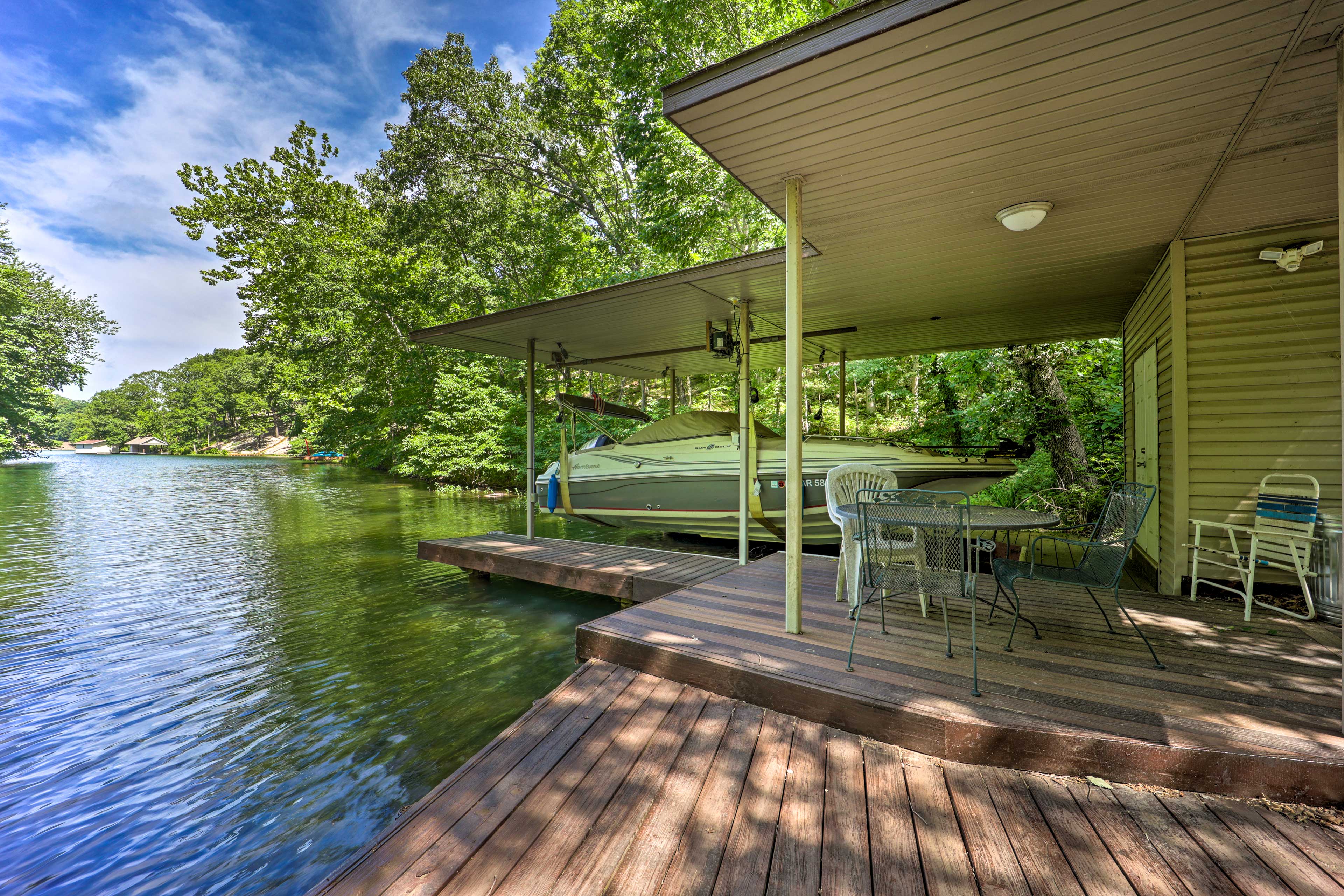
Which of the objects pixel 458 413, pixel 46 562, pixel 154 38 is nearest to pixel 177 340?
pixel 154 38

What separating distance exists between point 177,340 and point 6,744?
226ft

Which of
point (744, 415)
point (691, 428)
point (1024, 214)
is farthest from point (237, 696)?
point (1024, 214)

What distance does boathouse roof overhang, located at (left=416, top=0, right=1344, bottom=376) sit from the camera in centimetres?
171

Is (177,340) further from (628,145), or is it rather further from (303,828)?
(303,828)

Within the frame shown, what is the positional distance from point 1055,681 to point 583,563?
139 inches

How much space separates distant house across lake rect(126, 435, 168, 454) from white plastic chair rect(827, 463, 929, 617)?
231 ft

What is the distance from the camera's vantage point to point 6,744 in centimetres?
276

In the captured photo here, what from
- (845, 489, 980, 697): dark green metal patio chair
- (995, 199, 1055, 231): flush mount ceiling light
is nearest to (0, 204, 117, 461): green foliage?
(845, 489, 980, 697): dark green metal patio chair

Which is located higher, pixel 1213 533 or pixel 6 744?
pixel 1213 533

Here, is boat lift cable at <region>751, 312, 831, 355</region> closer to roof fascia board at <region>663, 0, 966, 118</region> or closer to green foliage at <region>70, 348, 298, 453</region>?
roof fascia board at <region>663, 0, 966, 118</region>

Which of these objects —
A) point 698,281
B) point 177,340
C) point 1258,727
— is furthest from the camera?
point 177,340

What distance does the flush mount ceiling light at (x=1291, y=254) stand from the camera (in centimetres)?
315

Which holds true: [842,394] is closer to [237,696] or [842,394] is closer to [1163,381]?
[1163,381]

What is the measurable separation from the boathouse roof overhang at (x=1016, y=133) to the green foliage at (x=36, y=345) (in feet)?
110
